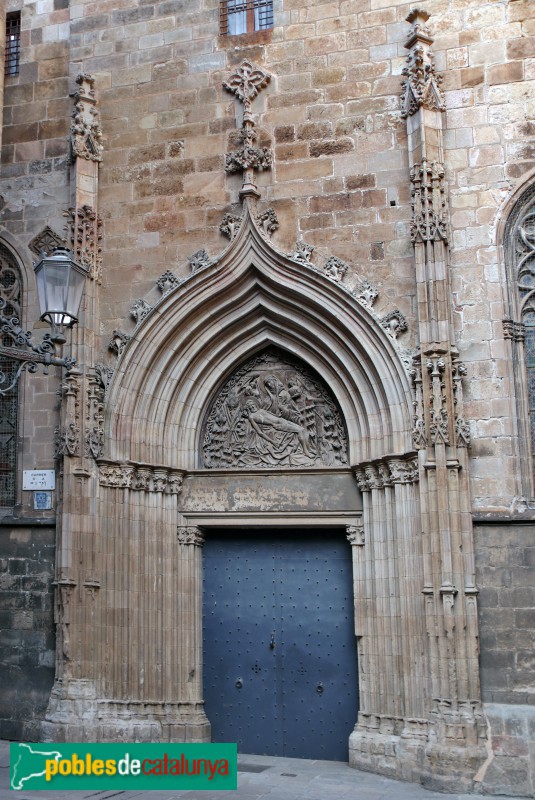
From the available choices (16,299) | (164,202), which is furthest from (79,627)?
(164,202)

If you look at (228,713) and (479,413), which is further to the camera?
(228,713)

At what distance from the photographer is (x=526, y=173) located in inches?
399

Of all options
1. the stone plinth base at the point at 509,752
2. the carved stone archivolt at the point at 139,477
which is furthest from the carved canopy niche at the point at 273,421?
the stone plinth base at the point at 509,752

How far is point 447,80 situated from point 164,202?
11.6 feet

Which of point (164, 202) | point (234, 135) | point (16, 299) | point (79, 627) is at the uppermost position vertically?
point (234, 135)

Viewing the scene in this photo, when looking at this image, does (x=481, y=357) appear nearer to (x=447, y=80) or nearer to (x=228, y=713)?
(x=447, y=80)

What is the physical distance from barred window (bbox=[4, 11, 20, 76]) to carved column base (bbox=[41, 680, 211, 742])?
7799 mm

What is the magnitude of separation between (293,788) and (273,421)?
401 cm

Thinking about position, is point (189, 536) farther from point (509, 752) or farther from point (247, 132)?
point (247, 132)

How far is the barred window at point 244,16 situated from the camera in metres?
11.5

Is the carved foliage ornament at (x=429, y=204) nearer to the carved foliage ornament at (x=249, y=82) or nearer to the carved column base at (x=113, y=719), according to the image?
the carved foliage ornament at (x=249, y=82)

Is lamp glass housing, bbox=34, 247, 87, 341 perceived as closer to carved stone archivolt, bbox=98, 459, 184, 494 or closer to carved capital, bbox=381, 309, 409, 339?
carved stone archivolt, bbox=98, 459, 184, 494

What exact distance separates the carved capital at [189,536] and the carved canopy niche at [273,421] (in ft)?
2.60

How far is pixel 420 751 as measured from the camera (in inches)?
365
